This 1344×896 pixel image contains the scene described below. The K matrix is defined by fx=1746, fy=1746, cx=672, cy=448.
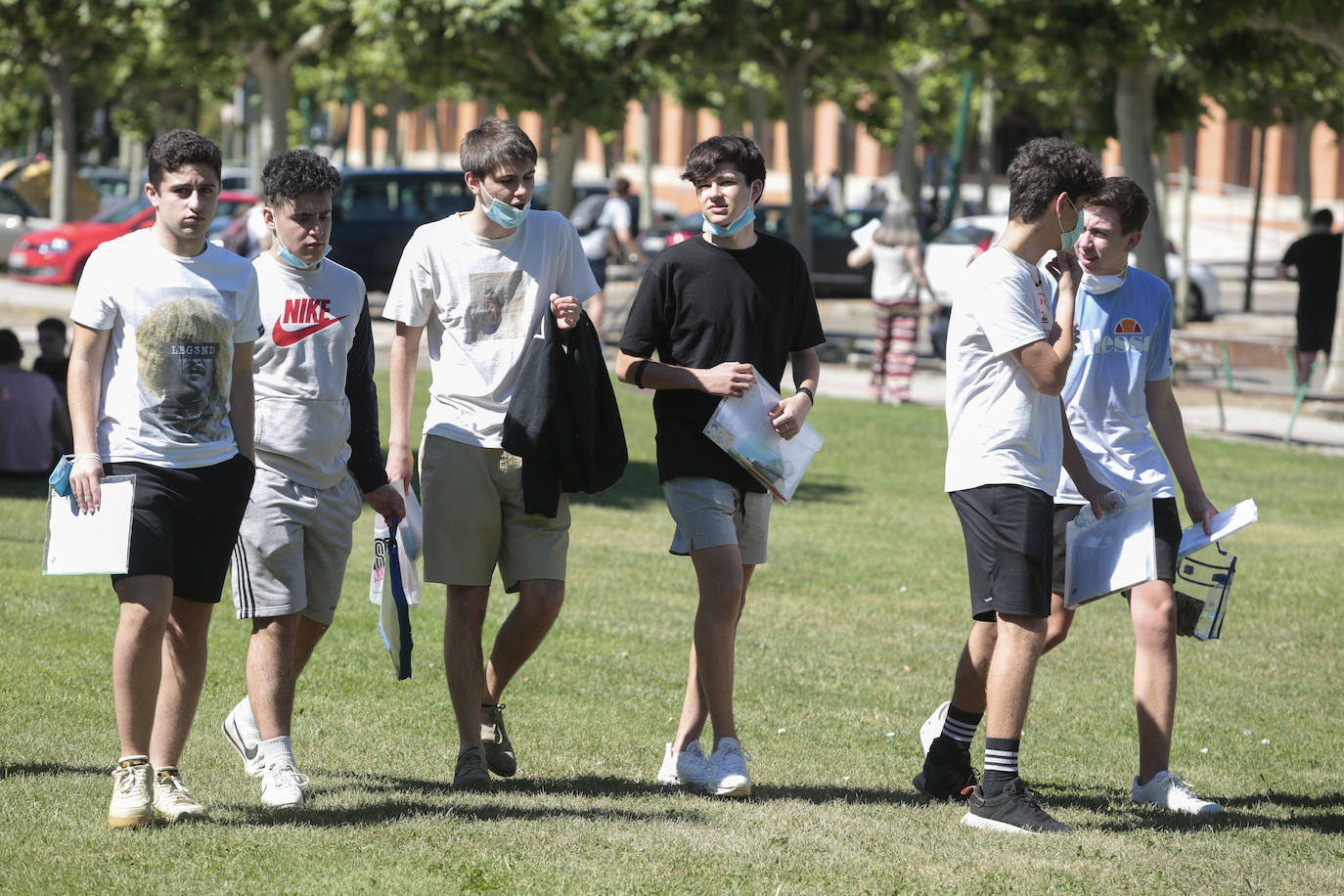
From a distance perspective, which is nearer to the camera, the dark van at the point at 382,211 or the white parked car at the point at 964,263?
the dark van at the point at 382,211

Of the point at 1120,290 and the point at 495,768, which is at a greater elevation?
the point at 1120,290

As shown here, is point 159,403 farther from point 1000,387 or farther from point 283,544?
point 1000,387

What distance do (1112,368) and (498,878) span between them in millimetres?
2620

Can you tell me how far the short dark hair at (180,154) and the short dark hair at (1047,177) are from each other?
2.25 metres

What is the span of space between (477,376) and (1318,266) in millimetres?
14898

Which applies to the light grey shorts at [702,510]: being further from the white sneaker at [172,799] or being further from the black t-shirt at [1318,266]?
the black t-shirt at [1318,266]

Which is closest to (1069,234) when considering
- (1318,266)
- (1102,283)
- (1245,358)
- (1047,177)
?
(1047,177)

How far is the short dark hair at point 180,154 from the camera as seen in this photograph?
15.3 feet

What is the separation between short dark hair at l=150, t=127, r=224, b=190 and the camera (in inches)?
183

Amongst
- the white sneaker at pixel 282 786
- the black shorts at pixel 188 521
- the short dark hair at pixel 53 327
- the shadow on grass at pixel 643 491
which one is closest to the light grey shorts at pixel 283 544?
the black shorts at pixel 188 521

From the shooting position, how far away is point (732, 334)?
5.43m

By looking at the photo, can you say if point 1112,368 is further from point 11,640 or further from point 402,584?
point 11,640

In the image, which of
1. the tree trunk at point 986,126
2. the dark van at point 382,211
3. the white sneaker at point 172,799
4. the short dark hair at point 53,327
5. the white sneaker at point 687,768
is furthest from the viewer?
the tree trunk at point 986,126

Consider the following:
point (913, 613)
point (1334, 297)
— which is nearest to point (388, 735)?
point (913, 613)
